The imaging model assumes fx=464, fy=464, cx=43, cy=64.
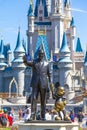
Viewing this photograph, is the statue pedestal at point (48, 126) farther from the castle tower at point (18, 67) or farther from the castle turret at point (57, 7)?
the castle turret at point (57, 7)

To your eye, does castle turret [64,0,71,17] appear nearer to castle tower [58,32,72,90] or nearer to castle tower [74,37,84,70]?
castle tower [74,37,84,70]

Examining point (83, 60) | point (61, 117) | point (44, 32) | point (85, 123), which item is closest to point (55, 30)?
point (44, 32)

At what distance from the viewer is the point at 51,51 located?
77.6 m

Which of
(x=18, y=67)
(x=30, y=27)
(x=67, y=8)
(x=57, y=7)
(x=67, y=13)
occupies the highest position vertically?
(x=57, y=7)

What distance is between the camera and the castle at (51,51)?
71062 mm

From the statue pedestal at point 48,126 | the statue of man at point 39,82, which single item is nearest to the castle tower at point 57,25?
the statue of man at point 39,82

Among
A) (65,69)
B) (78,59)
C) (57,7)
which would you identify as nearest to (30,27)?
(57,7)

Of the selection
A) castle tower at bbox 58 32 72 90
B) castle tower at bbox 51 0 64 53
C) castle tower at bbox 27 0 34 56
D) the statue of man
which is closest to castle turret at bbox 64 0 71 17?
castle tower at bbox 51 0 64 53

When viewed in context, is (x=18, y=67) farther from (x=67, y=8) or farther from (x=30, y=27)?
(x=67, y=8)

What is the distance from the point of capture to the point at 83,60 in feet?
257

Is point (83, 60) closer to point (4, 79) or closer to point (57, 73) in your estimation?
point (57, 73)

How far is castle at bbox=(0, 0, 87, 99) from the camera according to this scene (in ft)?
233

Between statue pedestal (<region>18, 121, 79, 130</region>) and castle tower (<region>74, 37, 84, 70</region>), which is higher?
statue pedestal (<region>18, 121, 79, 130</region>)

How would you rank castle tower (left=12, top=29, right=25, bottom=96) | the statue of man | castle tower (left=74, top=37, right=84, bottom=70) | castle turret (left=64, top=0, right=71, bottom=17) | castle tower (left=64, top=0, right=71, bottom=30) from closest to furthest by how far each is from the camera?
1. the statue of man
2. castle tower (left=12, top=29, right=25, bottom=96)
3. castle tower (left=74, top=37, right=84, bottom=70)
4. castle tower (left=64, top=0, right=71, bottom=30)
5. castle turret (left=64, top=0, right=71, bottom=17)
